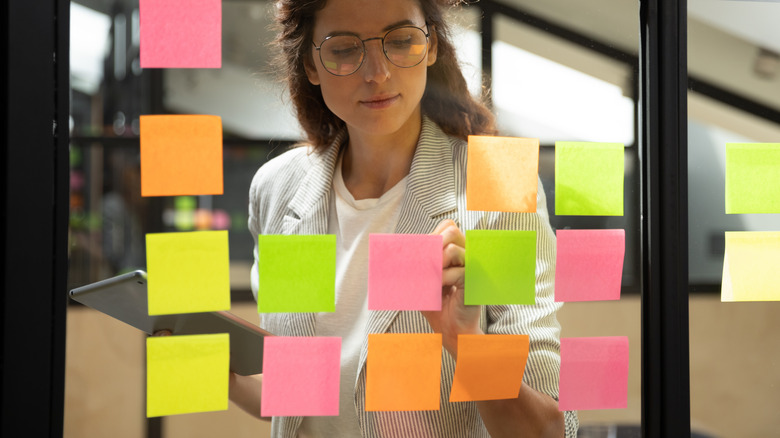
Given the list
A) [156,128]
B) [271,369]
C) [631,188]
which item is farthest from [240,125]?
[631,188]


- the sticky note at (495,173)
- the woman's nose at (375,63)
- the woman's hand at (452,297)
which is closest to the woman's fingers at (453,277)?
the woman's hand at (452,297)

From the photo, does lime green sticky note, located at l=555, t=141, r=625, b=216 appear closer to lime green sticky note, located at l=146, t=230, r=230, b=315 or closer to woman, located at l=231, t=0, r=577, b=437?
woman, located at l=231, t=0, r=577, b=437

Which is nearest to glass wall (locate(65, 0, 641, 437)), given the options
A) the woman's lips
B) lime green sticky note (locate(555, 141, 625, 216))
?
lime green sticky note (locate(555, 141, 625, 216))

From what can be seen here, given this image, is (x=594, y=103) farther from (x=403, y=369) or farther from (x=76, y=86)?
(x=76, y=86)

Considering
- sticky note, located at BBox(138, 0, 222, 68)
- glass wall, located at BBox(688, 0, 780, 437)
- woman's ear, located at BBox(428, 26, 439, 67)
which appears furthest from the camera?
glass wall, located at BBox(688, 0, 780, 437)

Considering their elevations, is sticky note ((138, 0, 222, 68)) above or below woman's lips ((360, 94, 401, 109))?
above

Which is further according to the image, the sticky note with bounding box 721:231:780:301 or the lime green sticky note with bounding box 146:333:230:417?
the sticky note with bounding box 721:231:780:301

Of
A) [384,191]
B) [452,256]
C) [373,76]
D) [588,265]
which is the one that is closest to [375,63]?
[373,76]

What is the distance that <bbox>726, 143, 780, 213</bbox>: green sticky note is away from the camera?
1102mm

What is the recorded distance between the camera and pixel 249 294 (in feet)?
3.09

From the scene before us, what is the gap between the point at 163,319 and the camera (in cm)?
90

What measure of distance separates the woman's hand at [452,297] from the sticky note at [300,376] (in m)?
0.17

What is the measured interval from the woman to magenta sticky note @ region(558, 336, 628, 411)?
0.02m

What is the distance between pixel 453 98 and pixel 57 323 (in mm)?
676
